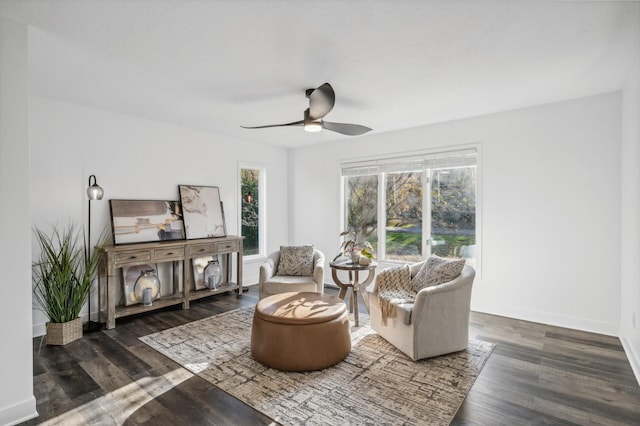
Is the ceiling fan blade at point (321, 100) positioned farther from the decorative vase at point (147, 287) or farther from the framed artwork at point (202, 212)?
the decorative vase at point (147, 287)

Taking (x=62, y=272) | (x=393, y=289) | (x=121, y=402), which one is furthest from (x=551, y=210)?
(x=62, y=272)

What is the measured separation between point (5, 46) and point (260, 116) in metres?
2.48

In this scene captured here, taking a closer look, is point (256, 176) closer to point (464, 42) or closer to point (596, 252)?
point (464, 42)

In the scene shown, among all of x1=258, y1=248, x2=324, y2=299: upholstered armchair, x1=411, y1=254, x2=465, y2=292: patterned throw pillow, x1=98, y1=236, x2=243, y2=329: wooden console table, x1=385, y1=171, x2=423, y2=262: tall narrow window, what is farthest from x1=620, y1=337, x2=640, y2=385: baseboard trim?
Answer: x1=98, y1=236, x2=243, y2=329: wooden console table

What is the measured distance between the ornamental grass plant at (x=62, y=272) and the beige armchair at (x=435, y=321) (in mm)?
3176

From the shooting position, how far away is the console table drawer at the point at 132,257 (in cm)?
369

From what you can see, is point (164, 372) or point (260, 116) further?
point (260, 116)

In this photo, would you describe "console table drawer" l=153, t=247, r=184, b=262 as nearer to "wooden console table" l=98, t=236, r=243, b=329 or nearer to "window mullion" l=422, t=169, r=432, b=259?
"wooden console table" l=98, t=236, r=243, b=329

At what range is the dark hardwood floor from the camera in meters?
2.12

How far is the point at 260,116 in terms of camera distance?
13.8 feet

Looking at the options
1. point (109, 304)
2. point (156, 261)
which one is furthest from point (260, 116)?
point (109, 304)

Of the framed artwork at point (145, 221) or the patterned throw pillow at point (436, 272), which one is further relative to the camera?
the framed artwork at point (145, 221)

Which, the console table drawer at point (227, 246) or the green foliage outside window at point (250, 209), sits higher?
the green foliage outside window at point (250, 209)

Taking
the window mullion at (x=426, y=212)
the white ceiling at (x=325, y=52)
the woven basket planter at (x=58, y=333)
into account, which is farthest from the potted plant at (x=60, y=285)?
the window mullion at (x=426, y=212)
